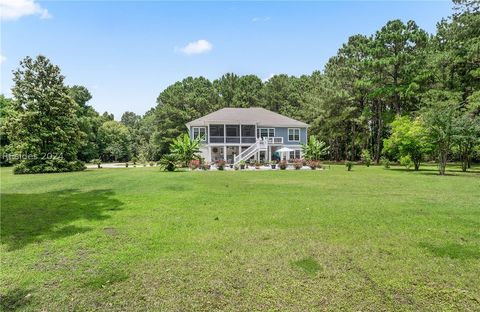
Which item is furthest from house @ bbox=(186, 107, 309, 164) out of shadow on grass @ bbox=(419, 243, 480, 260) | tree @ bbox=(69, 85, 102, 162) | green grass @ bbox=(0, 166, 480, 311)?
shadow on grass @ bbox=(419, 243, 480, 260)

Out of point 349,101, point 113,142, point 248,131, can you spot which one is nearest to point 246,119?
point 248,131

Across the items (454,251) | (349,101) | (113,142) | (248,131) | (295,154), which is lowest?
(454,251)

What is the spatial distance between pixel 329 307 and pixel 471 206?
27.1 feet

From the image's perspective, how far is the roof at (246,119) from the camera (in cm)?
3428

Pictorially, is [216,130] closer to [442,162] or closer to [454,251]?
[442,162]

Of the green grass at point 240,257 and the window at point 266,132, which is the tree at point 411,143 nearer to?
the window at point 266,132

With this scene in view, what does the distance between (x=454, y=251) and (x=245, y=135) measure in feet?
102

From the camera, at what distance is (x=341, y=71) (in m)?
39.9

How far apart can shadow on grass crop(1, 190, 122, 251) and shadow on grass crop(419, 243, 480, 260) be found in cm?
707

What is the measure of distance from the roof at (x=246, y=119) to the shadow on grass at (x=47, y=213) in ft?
76.4

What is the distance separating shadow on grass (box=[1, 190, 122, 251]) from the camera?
600cm

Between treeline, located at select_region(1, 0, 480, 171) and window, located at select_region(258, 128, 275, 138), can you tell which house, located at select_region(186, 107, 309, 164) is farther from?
treeline, located at select_region(1, 0, 480, 171)

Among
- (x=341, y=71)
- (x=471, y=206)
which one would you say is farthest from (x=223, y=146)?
(x=471, y=206)

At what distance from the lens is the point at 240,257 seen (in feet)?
16.1
